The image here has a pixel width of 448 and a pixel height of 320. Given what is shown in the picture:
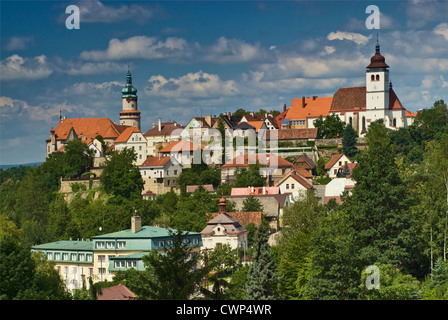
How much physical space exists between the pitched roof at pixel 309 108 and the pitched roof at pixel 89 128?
20.4m

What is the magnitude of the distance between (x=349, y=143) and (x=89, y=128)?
35.2 m

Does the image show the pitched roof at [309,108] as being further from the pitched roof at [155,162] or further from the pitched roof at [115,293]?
the pitched roof at [115,293]

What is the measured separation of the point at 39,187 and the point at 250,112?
31400 millimetres

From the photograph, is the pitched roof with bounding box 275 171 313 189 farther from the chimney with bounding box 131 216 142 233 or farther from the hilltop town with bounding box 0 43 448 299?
the chimney with bounding box 131 216 142 233

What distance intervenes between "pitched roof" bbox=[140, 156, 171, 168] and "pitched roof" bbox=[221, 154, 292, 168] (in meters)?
6.05

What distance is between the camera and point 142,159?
85.8 metres

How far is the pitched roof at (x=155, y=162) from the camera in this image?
251 ft

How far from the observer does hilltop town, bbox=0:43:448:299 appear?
105ft

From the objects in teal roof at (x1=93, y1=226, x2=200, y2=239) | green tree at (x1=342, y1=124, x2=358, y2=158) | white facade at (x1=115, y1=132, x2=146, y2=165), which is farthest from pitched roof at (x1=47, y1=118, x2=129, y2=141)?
teal roof at (x1=93, y1=226, x2=200, y2=239)

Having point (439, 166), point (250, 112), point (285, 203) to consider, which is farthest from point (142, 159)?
point (439, 166)

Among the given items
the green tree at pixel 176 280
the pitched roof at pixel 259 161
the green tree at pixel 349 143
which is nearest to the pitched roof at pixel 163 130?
the pitched roof at pixel 259 161

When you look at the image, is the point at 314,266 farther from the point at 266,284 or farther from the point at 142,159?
the point at 142,159

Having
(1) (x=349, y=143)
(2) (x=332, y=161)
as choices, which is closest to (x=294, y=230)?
(2) (x=332, y=161)
